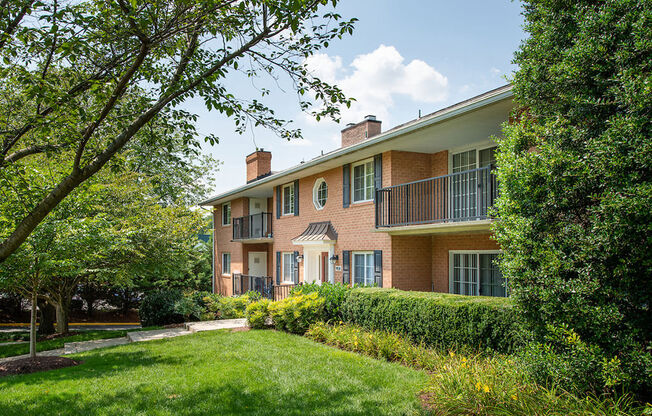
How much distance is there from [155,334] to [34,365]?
187 inches

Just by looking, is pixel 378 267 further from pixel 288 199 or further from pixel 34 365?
pixel 34 365

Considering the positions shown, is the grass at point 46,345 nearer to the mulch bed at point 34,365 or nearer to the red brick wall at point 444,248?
the mulch bed at point 34,365

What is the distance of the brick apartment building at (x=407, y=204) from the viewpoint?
35.9 feet

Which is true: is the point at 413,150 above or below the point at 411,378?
above

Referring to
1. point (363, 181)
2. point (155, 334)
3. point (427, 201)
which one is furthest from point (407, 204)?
point (155, 334)

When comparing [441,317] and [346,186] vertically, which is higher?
[346,186]

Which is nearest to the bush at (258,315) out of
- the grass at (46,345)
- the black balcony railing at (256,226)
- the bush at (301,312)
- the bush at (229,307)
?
the bush at (301,312)

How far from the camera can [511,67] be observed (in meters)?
6.61

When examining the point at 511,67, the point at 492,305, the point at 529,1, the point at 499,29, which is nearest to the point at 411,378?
the point at 492,305

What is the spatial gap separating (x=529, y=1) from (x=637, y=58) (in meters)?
1.89

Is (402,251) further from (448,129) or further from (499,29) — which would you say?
(499,29)

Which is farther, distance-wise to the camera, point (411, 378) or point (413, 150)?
point (413, 150)

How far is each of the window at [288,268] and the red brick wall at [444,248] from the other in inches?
320

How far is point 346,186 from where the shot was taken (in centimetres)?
1591
